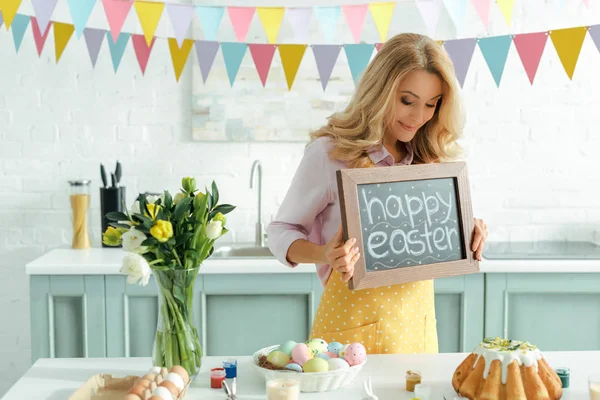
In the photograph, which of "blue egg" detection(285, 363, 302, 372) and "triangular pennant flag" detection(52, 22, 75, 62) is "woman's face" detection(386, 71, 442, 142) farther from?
"triangular pennant flag" detection(52, 22, 75, 62)

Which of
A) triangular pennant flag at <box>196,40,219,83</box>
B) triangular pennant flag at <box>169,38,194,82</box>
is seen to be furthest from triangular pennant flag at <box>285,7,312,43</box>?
triangular pennant flag at <box>169,38,194,82</box>

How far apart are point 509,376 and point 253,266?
1472 mm

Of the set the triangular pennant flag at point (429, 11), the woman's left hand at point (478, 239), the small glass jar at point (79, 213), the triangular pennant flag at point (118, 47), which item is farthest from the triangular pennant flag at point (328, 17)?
the woman's left hand at point (478, 239)

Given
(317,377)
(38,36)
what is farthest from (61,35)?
(317,377)

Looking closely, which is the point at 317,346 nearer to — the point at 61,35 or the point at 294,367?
the point at 294,367

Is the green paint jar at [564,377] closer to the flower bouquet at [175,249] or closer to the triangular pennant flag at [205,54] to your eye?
the flower bouquet at [175,249]

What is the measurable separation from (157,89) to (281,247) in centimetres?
159

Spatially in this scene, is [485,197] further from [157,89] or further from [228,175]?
[157,89]

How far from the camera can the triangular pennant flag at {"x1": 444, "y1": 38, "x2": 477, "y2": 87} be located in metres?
2.80

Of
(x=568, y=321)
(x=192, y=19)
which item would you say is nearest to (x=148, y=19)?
(x=192, y=19)

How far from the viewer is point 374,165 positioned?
1.83 meters

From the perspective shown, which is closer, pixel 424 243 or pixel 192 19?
pixel 424 243

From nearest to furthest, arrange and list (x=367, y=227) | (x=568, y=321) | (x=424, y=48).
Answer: (x=367, y=227) → (x=424, y=48) → (x=568, y=321)

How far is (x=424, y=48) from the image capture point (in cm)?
176
